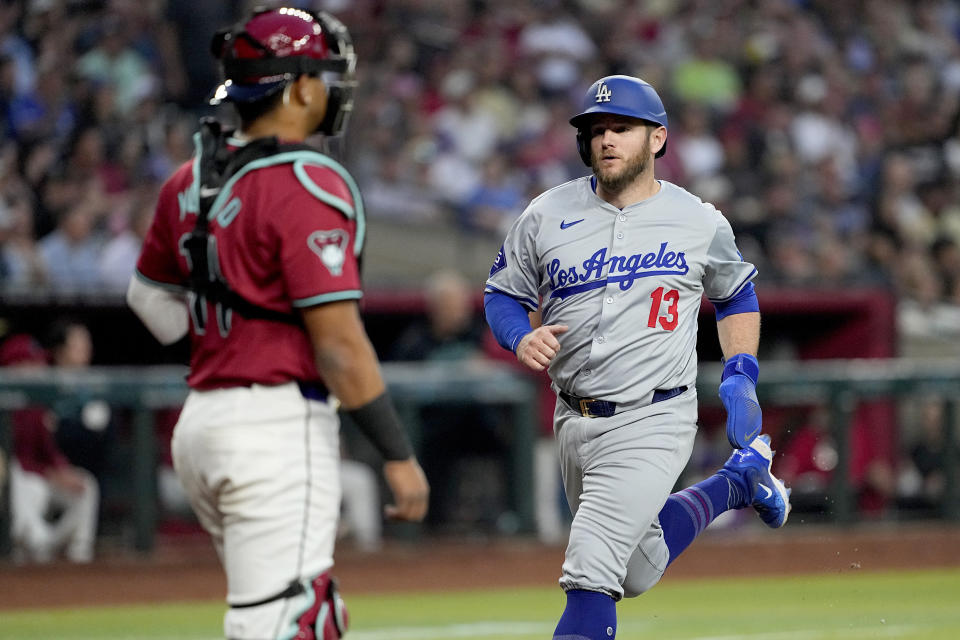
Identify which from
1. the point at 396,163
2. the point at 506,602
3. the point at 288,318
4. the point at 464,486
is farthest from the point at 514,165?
the point at 288,318

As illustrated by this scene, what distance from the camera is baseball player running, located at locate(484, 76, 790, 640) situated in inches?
184

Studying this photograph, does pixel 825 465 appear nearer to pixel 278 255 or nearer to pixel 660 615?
pixel 660 615

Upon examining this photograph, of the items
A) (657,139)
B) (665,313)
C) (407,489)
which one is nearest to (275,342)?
(407,489)

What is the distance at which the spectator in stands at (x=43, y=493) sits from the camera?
379 inches

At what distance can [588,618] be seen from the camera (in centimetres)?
444

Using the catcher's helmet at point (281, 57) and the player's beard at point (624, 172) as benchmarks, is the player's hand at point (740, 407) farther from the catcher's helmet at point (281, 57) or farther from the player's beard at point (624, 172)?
the catcher's helmet at point (281, 57)

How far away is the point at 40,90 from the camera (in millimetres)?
12156

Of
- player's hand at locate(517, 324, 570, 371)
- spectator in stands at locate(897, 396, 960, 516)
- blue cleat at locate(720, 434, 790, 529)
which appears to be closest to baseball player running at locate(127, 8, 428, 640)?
player's hand at locate(517, 324, 570, 371)

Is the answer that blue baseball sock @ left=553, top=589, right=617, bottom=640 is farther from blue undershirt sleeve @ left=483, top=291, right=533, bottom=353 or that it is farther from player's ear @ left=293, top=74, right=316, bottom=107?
player's ear @ left=293, top=74, right=316, bottom=107

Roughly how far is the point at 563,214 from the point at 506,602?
4794 millimetres

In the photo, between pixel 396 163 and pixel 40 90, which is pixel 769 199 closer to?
pixel 396 163

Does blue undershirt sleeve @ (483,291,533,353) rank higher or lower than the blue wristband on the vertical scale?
higher

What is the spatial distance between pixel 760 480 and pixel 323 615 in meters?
2.30

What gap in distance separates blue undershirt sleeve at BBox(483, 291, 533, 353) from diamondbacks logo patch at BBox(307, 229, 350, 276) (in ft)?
5.04
